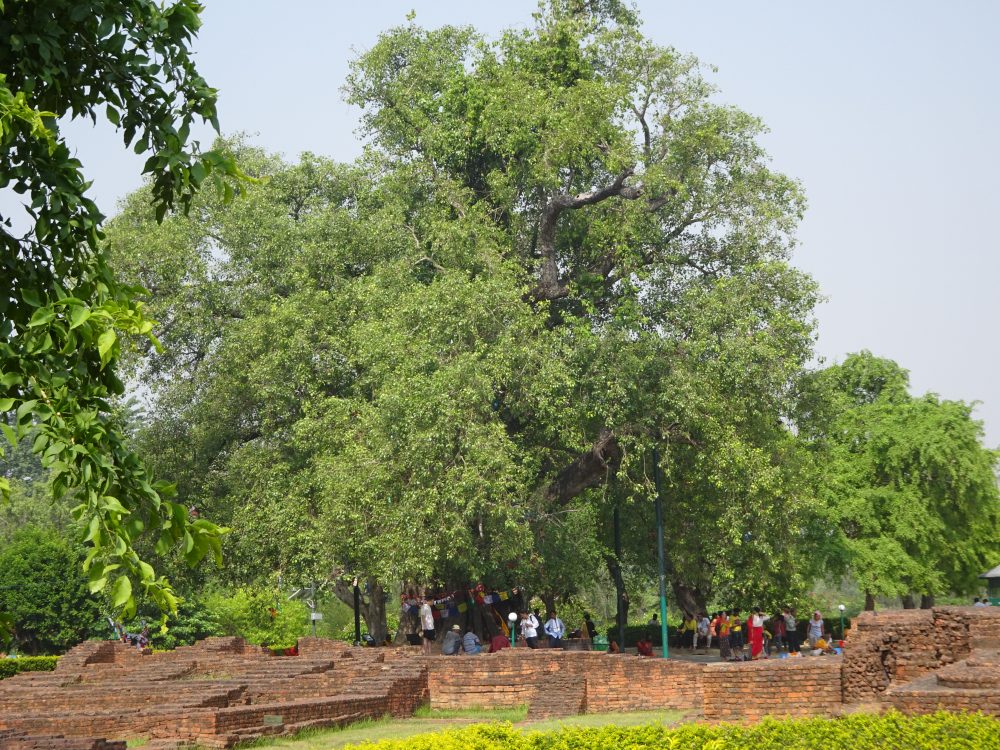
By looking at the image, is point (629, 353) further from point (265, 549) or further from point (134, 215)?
point (134, 215)

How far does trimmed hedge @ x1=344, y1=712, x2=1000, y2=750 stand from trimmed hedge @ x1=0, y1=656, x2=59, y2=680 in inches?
825

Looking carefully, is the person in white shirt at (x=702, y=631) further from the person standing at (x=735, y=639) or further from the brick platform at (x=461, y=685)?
the brick platform at (x=461, y=685)

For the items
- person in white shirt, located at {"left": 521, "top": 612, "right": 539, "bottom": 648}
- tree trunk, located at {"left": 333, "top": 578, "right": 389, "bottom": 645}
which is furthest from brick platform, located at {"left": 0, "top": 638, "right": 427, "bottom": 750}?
tree trunk, located at {"left": 333, "top": 578, "right": 389, "bottom": 645}

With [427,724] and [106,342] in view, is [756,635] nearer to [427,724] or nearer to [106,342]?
[427,724]

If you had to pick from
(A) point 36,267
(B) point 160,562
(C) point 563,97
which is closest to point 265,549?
(B) point 160,562

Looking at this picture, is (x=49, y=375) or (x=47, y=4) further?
(x=47, y=4)

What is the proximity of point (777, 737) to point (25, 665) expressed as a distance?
80.7 ft

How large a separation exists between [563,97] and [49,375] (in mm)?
23033

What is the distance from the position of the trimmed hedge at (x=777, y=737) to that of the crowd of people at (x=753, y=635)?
15818 millimetres

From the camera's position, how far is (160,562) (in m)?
28.3

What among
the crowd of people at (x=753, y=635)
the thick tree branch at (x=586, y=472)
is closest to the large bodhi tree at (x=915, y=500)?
the crowd of people at (x=753, y=635)

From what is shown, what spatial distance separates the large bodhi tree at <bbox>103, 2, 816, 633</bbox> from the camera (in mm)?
24328

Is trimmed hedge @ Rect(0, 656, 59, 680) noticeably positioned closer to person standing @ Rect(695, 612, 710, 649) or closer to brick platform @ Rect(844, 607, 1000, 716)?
person standing @ Rect(695, 612, 710, 649)

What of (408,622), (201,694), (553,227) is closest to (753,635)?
(408,622)
